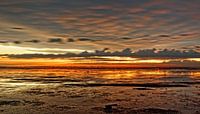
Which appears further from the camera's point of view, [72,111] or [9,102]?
[9,102]

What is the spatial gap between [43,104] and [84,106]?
4149 mm

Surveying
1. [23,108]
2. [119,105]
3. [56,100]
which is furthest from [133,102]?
[23,108]

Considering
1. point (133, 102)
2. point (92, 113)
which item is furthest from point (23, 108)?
point (133, 102)

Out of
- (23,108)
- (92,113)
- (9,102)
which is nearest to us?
(92,113)

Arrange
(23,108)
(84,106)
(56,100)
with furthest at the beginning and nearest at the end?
1. (56,100)
2. (84,106)
3. (23,108)

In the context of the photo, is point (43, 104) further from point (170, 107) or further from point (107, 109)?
point (170, 107)

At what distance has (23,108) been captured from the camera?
30.4 metres

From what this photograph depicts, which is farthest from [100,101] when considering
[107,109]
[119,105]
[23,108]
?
[23,108]

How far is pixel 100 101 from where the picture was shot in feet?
119

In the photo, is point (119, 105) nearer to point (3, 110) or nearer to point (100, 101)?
point (100, 101)

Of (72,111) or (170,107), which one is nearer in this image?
(72,111)

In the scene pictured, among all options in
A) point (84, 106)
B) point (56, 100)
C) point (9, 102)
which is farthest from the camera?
point (56, 100)

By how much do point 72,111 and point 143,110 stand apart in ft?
20.1

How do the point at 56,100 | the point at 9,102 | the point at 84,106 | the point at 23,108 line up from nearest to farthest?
the point at 23,108 < the point at 84,106 < the point at 9,102 < the point at 56,100
